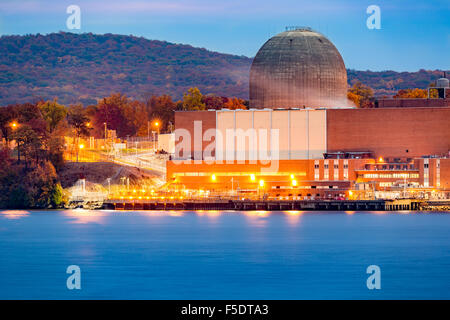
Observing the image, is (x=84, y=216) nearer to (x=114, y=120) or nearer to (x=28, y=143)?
(x=28, y=143)

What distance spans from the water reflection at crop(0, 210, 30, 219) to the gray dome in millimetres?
32006

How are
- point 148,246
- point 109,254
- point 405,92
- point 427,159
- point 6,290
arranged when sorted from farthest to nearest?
point 405,92 → point 427,159 → point 148,246 → point 109,254 → point 6,290

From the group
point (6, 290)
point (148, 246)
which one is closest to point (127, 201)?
point (148, 246)

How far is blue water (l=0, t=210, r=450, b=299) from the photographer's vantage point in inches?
2203

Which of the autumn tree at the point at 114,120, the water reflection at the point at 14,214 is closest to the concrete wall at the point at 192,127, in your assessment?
the water reflection at the point at 14,214

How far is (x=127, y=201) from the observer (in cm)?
11100

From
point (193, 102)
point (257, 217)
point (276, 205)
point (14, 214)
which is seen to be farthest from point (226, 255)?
point (193, 102)

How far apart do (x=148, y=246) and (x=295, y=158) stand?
140ft

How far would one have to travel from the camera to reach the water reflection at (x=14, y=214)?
101075 millimetres

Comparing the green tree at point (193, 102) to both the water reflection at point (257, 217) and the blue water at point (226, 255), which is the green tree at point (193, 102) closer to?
the water reflection at point (257, 217)

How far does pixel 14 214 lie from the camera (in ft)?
342

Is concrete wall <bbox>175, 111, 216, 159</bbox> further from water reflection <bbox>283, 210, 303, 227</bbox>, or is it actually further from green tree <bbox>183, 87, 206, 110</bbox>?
green tree <bbox>183, 87, 206, 110</bbox>

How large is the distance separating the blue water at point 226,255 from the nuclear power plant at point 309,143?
9845 mm
